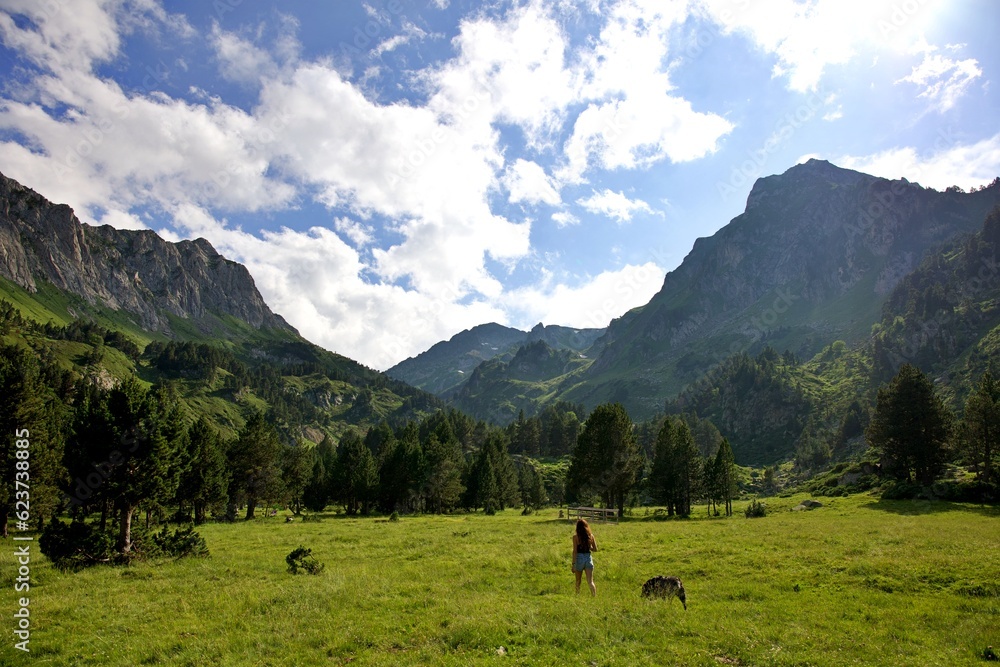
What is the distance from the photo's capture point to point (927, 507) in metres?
49.6

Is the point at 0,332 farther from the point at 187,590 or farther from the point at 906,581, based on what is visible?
the point at 906,581

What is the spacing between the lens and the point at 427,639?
→ 1420cm

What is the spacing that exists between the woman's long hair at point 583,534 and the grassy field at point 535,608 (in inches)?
82.6

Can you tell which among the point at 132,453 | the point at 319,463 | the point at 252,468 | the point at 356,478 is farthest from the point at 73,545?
the point at 319,463

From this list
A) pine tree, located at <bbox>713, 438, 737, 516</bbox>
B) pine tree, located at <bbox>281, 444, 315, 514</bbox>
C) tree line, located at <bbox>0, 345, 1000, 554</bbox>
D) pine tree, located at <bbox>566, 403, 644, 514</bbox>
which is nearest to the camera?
tree line, located at <bbox>0, 345, 1000, 554</bbox>

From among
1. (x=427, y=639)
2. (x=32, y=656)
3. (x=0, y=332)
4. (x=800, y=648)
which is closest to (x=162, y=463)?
(x=32, y=656)

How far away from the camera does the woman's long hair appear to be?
18592 mm

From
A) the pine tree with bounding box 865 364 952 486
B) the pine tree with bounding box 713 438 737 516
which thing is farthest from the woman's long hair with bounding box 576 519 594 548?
the pine tree with bounding box 865 364 952 486

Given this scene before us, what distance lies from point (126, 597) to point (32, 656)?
20.7 feet

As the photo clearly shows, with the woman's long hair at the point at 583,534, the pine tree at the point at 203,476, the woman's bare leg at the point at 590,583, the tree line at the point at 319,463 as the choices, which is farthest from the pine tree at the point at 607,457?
the pine tree at the point at 203,476

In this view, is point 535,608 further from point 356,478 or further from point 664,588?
point 356,478

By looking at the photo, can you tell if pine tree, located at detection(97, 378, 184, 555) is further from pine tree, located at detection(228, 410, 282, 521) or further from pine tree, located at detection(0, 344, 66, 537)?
pine tree, located at detection(228, 410, 282, 521)

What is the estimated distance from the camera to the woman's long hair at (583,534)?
1859cm

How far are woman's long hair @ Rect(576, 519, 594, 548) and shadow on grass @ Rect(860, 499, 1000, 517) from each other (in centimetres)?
4553
